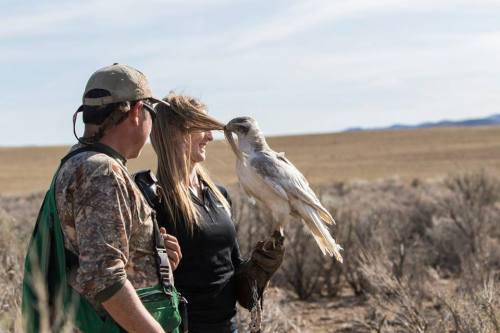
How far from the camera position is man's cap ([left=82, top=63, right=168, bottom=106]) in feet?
9.04

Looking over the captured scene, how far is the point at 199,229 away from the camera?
3.52 meters

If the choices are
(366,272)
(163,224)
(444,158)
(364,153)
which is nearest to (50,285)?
(163,224)

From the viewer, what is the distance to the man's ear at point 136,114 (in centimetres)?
280

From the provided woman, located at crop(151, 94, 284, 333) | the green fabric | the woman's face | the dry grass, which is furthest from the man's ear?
the dry grass

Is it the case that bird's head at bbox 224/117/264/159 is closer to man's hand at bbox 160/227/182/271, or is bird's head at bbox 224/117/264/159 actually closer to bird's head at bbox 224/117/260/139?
bird's head at bbox 224/117/260/139

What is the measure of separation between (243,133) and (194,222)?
566 mm

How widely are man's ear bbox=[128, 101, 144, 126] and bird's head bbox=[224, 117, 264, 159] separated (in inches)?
40.9

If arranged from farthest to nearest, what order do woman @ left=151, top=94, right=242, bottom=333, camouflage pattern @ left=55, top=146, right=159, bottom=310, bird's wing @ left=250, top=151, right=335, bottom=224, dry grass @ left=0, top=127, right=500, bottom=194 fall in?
dry grass @ left=0, top=127, right=500, bottom=194
bird's wing @ left=250, top=151, right=335, bottom=224
woman @ left=151, top=94, right=242, bottom=333
camouflage pattern @ left=55, top=146, right=159, bottom=310

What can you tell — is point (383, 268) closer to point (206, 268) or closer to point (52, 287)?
point (206, 268)

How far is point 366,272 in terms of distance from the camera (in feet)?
21.4

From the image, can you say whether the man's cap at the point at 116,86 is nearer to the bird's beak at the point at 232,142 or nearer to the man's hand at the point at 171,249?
the man's hand at the point at 171,249

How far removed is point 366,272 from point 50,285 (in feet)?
13.8

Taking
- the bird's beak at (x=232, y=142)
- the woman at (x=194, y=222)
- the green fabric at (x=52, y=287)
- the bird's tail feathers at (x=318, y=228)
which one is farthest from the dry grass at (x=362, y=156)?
the green fabric at (x=52, y=287)

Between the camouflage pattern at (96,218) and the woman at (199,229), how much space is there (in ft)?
2.81
